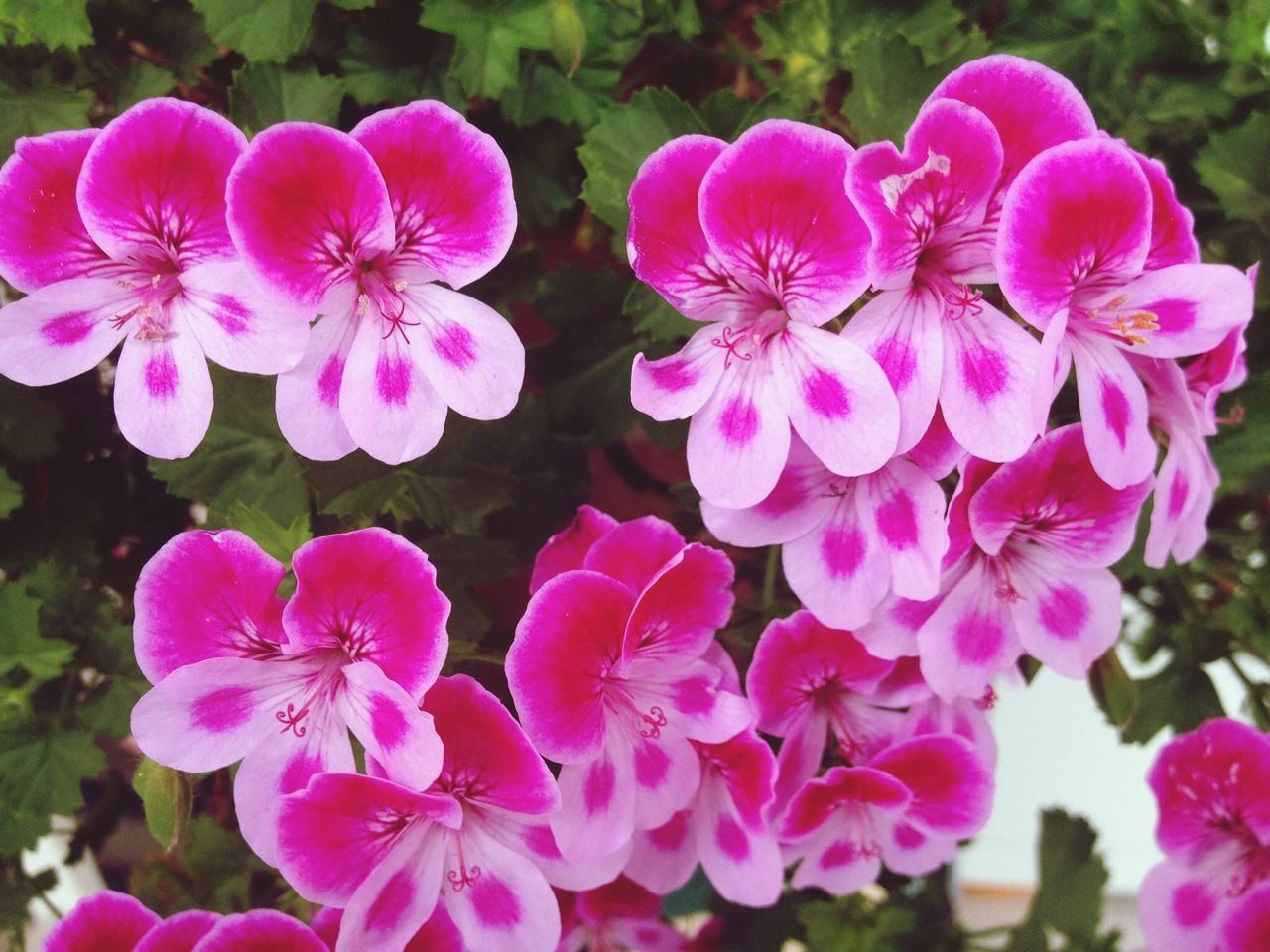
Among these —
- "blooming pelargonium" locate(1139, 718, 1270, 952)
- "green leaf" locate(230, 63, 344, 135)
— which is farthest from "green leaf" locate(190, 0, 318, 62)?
Answer: "blooming pelargonium" locate(1139, 718, 1270, 952)

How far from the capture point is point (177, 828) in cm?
60

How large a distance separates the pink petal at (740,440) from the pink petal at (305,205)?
19cm

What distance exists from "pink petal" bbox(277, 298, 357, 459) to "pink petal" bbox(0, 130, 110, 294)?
0.13 metres

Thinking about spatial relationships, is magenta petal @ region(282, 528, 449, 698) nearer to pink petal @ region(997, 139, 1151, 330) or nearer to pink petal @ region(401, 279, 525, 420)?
pink petal @ region(401, 279, 525, 420)

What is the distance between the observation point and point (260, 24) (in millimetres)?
649

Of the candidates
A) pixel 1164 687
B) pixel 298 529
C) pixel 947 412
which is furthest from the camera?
pixel 1164 687

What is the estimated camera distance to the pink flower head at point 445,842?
0.52m

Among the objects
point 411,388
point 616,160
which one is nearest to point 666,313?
point 616,160

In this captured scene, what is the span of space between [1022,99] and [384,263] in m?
0.33

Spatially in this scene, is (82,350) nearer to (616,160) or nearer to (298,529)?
(298,529)

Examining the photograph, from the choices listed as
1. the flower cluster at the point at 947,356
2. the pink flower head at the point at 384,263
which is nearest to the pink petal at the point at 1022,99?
the flower cluster at the point at 947,356

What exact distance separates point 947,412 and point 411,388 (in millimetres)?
269

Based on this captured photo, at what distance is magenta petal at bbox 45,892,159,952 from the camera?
2.02 feet

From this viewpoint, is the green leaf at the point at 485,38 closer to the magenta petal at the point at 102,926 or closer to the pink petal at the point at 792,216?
the pink petal at the point at 792,216
